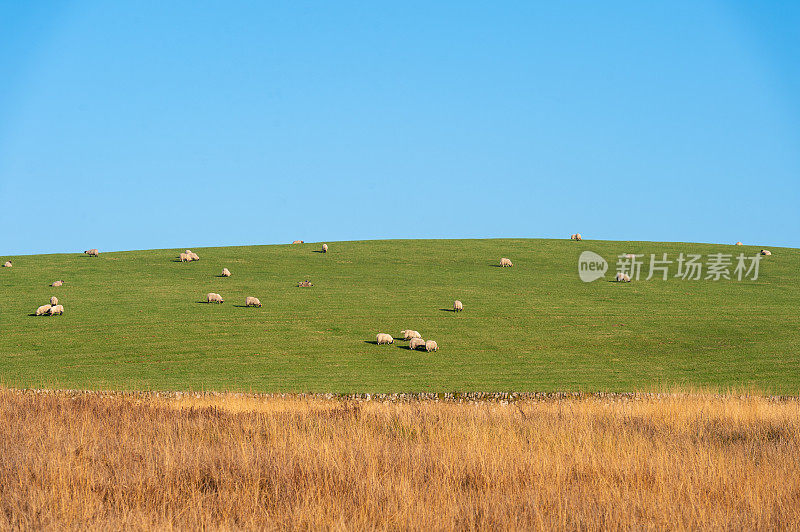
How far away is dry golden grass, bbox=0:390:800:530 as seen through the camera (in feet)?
28.2

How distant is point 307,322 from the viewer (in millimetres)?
45812

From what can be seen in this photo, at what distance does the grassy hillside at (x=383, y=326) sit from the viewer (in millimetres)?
32656

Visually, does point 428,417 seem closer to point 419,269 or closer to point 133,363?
point 133,363

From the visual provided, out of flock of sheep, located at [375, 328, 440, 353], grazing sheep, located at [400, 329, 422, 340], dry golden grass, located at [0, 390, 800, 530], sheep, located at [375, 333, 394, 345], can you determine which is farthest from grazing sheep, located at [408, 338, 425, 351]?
dry golden grass, located at [0, 390, 800, 530]

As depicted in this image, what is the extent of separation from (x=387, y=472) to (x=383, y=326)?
3449cm

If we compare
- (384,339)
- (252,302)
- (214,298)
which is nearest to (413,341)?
(384,339)

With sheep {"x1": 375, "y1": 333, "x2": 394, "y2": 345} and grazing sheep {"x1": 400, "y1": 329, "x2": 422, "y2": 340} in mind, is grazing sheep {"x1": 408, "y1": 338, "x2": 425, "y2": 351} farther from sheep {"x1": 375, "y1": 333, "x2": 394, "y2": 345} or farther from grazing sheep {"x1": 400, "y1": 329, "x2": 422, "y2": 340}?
sheep {"x1": 375, "y1": 333, "x2": 394, "y2": 345}

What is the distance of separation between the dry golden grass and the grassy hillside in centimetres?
→ 1480

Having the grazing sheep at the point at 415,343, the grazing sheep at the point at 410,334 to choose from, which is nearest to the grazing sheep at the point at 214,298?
the grazing sheep at the point at 410,334

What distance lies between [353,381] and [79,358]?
1683 centimetres

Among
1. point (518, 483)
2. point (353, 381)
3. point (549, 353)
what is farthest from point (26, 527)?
point (549, 353)

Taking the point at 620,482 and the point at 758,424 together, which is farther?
the point at 758,424

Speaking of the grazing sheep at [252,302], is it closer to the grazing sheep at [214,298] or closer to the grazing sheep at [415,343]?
the grazing sheep at [214,298]

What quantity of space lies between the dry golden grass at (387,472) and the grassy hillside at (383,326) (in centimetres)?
1480
